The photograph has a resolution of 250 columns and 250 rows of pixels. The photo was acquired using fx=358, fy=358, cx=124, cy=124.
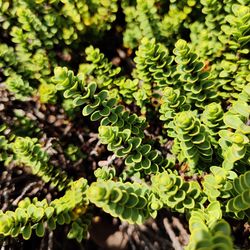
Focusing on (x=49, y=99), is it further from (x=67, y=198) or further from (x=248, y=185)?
(x=248, y=185)

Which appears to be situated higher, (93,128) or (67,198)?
(93,128)

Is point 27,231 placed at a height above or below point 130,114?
below

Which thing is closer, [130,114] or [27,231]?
[27,231]

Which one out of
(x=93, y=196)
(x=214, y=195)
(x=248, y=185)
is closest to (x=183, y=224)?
(x=214, y=195)

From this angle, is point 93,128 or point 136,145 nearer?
point 136,145

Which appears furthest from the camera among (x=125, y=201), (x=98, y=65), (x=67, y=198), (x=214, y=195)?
(x=98, y=65)

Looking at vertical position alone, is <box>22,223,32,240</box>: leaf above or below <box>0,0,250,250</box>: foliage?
below

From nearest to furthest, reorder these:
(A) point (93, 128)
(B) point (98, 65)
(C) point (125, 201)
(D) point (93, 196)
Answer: (D) point (93, 196) < (C) point (125, 201) < (B) point (98, 65) < (A) point (93, 128)

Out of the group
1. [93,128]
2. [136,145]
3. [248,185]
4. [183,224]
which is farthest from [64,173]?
[248,185]

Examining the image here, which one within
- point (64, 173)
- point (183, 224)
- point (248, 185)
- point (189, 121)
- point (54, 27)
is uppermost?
point (54, 27)

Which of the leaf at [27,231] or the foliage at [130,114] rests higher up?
the foliage at [130,114]
